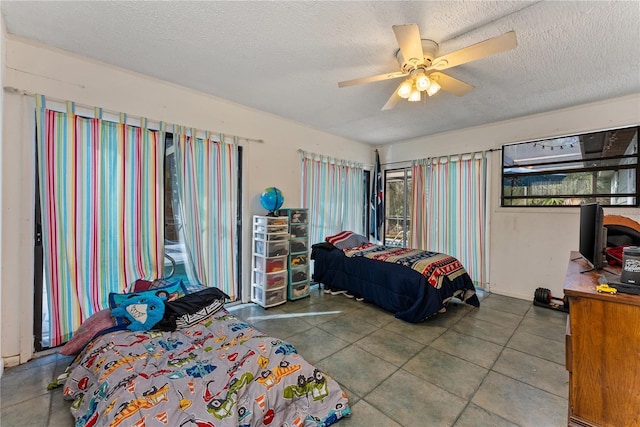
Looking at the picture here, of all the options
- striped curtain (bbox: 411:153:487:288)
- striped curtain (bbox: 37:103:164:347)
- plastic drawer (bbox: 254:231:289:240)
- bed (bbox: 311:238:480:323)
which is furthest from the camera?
striped curtain (bbox: 411:153:487:288)

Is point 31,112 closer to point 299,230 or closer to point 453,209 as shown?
point 299,230

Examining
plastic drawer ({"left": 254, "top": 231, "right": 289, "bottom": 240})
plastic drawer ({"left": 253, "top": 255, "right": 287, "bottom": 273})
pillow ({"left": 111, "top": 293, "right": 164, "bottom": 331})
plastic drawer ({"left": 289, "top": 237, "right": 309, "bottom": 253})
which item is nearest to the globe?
plastic drawer ({"left": 254, "top": 231, "right": 289, "bottom": 240})

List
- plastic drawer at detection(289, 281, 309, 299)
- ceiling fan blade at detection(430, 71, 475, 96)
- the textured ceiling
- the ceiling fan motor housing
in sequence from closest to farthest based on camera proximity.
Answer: the textured ceiling
the ceiling fan motor housing
ceiling fan blade at detection(430, 71, 475, 96)
plastic drawer at detection(289, 281, 309, 299)

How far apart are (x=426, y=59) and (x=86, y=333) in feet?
11.4

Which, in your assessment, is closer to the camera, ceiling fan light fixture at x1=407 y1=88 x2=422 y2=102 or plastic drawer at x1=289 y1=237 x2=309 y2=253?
ceiling fan light fixture at x1=407 y1=88 x2=422 y2=102

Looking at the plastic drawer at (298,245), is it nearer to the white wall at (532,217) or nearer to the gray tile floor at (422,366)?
the gray tile floor at (422,366)

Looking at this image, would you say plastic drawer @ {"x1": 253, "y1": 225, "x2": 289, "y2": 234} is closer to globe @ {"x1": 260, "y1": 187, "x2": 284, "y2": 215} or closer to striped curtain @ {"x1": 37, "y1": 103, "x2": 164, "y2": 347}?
globe @ {"x1": 260, "y1": 187, "x2": 284, "y2": 215}

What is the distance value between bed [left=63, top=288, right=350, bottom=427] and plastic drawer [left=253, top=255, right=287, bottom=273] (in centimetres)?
147

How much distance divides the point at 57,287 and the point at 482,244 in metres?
5.18

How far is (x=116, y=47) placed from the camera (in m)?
2.27

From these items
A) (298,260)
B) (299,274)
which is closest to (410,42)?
(298,260)

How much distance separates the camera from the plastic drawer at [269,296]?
350 cm

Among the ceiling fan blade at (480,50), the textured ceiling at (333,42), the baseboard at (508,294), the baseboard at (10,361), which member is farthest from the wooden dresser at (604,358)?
the baseboard at (10,361)

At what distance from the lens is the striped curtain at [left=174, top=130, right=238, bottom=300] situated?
3068 millimetres
